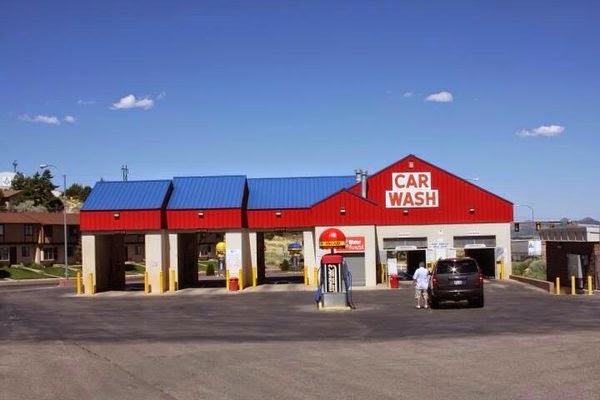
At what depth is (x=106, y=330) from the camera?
72.5 feet

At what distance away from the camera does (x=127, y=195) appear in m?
48.2

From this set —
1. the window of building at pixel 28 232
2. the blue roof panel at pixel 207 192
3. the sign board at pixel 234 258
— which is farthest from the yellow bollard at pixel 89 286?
the window of building at pixel 28 232

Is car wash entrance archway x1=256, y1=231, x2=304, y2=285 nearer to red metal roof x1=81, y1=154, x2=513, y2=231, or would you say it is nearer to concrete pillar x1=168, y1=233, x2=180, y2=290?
red metal roof x1=81, y1=154, x2=513, y2=231

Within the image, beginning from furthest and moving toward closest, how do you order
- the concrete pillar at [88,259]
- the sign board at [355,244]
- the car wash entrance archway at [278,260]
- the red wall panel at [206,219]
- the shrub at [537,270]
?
1. the shrub at [537,270]
2. the car wash entrance archway at [278,260]
3. the red wall panel at [206,219]
4. the concrete pillar at [88,259]
5. the sign board at [355,244]

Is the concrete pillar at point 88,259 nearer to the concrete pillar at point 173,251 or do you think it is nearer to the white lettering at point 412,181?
the concrete pillar at point 173,251

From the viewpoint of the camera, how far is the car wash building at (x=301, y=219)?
46.0 m

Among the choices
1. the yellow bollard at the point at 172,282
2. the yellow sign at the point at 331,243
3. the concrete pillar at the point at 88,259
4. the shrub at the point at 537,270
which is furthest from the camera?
the shrub at the point at 537,270

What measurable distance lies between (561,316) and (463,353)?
957 cm

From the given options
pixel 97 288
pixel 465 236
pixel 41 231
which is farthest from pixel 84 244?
pixel 41 231

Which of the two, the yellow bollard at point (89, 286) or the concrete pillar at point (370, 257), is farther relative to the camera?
the yellow bollard at point (89, 286)

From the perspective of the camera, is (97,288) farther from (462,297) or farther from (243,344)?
(243,344)

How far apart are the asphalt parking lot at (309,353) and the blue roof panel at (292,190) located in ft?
65.3

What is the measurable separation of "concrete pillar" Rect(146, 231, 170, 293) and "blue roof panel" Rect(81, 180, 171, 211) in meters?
1.98

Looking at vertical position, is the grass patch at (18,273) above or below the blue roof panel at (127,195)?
below
